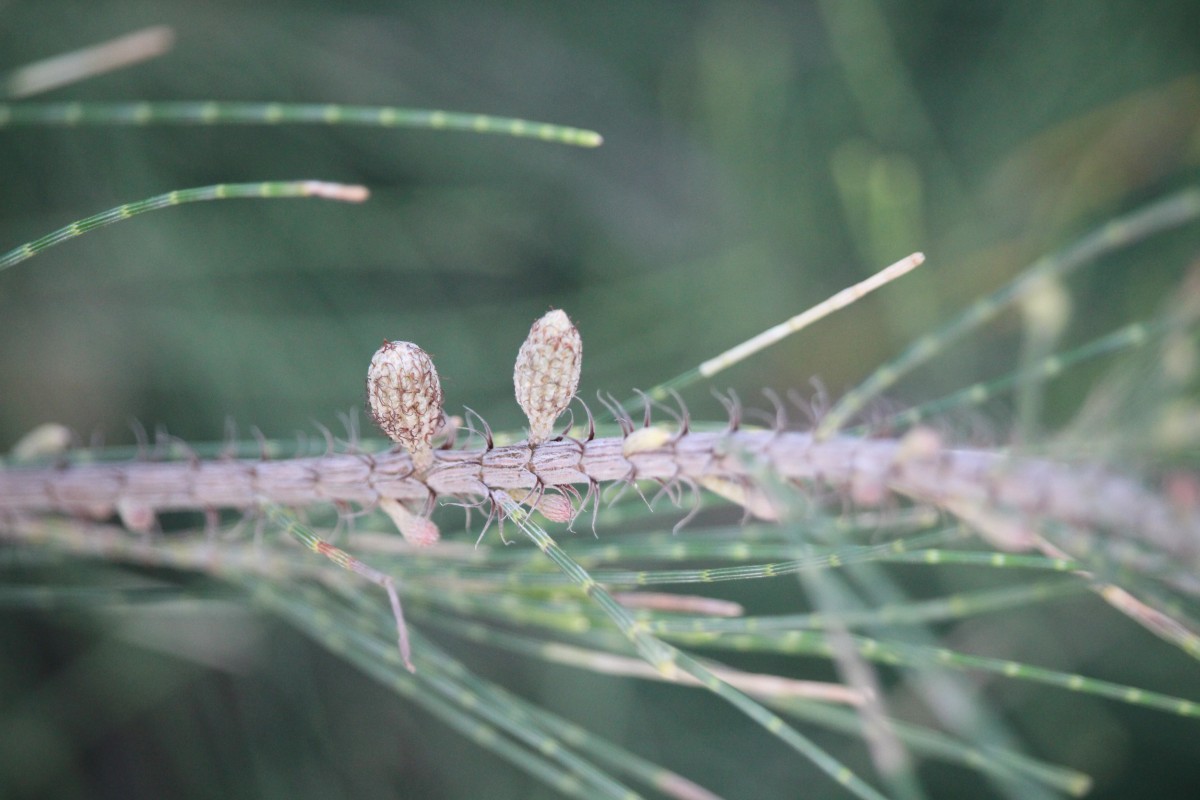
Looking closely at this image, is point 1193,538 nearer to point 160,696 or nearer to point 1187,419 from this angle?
point 1187,419

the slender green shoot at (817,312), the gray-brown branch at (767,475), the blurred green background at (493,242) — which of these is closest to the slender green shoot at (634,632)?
the gray-brown branch at (767,475)

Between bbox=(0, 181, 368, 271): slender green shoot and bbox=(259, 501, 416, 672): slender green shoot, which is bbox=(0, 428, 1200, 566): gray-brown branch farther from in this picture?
bbox=(0, 181, 368, 271): slender green shoot

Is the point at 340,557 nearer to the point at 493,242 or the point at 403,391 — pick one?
the point at 403,391

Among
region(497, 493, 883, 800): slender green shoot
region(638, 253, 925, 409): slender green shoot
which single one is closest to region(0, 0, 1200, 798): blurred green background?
region(638, 253, 925, 409): slender green shoot

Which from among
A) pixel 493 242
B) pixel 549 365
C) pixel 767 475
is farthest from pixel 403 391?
pixel 493 242

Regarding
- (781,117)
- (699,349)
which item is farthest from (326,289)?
(781,117)

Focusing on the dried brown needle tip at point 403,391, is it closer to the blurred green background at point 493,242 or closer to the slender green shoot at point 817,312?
the slender green shoot at point 817,312
